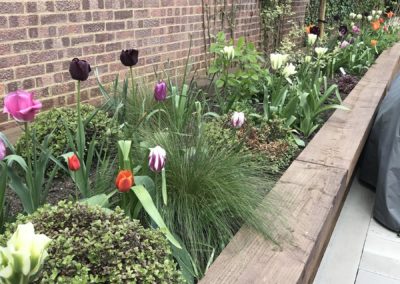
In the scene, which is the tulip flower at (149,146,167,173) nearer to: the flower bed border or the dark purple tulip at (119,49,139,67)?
the flower bed border

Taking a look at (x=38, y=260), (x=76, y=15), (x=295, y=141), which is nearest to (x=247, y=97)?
(x=295, y=141)

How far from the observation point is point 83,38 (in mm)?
3467

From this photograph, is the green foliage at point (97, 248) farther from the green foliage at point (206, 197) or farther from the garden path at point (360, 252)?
the garden path at point (360, 252)

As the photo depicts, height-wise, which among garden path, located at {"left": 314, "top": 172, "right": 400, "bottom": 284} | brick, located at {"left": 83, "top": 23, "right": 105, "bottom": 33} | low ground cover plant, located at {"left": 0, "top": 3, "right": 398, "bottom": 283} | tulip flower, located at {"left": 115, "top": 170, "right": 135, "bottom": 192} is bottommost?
garden path, located at {"left": 314, "top": 172, "right": 400, "bottom": 284}

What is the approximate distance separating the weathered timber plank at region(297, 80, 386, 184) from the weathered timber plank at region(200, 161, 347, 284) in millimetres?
269

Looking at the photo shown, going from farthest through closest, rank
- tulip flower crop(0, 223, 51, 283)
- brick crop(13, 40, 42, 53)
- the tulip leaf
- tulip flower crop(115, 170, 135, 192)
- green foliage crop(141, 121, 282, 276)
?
1. brick crop(13, 40, 42, 53)
2. green foliage crop(141, 121, 282, 276)
3. the tulip leaf
4. tulip flower crop(115, 170, 135, 192)
5. tulip flower crop(0, 223, 51, 283)

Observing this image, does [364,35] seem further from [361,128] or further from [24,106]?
[24,106]

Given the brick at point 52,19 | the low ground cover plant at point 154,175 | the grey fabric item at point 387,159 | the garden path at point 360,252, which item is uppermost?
the brick at point 52,19

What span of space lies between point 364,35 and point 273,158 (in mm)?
5424

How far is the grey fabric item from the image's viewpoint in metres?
3.03

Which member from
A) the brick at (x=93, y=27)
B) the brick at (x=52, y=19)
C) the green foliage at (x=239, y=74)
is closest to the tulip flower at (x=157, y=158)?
the green foliage at (x=239, y=74)

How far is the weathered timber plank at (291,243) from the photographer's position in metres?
1.56

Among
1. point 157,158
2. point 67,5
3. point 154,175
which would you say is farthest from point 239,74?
point 157,158

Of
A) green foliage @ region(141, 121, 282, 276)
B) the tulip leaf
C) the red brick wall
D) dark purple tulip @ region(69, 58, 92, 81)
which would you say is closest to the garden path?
green foliage @ region(141, 121, 282, 276)
